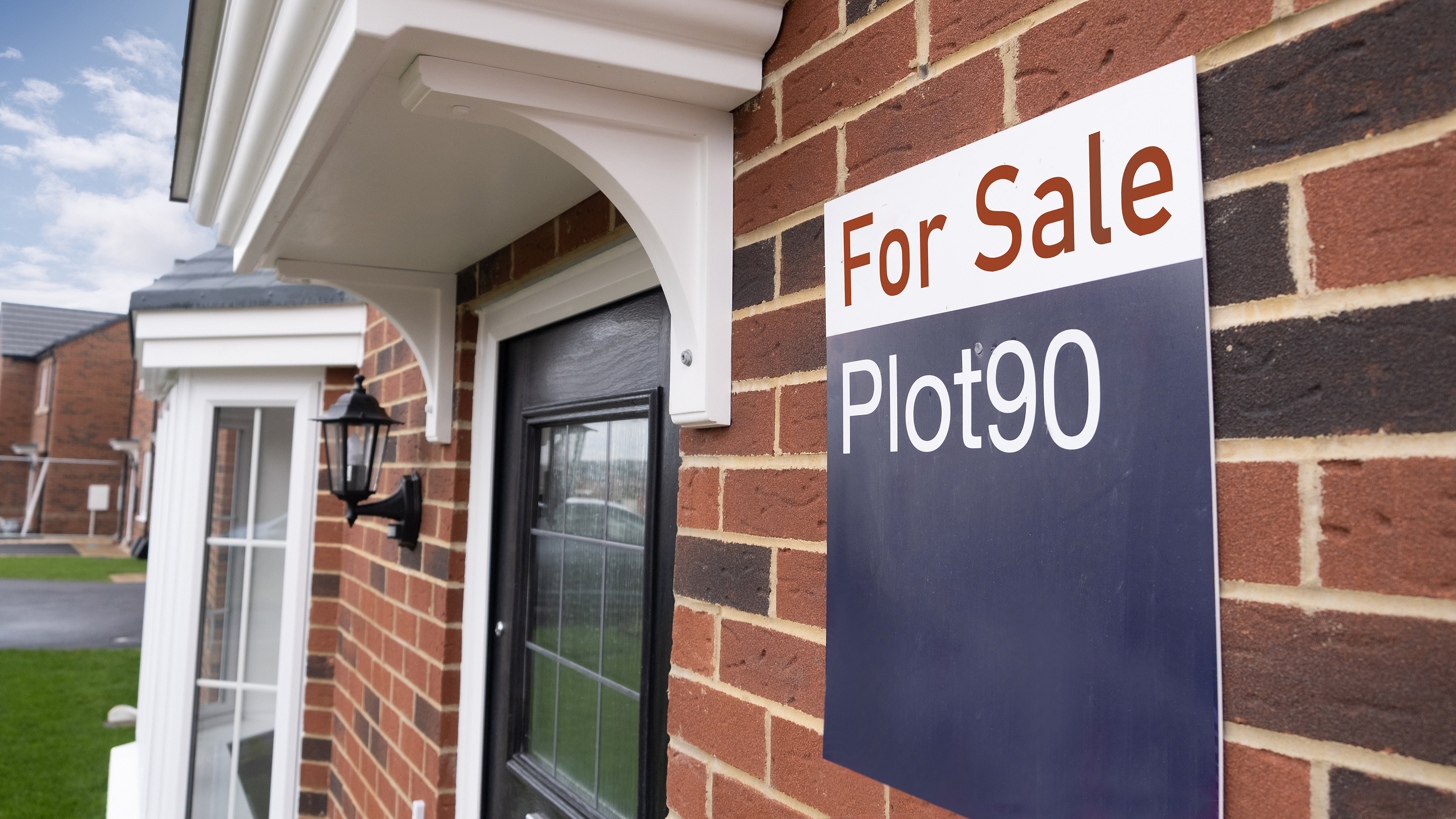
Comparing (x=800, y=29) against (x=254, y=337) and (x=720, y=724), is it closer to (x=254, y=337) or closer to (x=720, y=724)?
(x=720, y=724)

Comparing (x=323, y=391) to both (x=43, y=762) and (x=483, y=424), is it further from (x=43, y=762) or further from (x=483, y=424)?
(x=43, y=762)

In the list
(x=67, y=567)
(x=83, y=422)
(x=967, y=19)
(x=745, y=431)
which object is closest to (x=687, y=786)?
(x=745, y=431)

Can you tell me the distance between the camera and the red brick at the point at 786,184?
3.75 feet

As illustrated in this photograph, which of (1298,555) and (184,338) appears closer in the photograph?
(1298,555)

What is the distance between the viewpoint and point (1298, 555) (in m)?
0.65

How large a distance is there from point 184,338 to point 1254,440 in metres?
4.33

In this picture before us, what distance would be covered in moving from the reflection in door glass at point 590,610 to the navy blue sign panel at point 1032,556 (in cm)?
92

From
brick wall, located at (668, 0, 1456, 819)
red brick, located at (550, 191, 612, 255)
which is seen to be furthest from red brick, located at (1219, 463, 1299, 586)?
red brick, located at (550, 191, 612, 255)

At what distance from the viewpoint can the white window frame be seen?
12.4 feet

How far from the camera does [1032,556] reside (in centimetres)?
82

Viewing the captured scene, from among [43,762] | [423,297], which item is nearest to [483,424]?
[423,297]

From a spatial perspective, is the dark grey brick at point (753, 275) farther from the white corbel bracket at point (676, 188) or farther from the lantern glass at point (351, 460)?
the lantern glass at point (351, 460)

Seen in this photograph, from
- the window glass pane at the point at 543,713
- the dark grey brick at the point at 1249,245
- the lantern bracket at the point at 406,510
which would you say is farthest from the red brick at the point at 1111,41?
the lantern bracket at the point at 406,510

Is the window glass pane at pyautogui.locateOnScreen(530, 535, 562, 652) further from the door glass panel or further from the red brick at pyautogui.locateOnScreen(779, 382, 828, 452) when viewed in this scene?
the door glass panel
